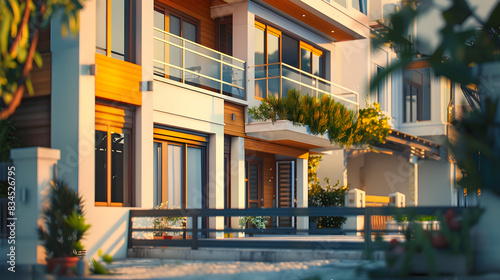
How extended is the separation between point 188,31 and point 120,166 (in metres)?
5.96

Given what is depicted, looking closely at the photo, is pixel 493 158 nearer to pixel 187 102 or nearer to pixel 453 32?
pixel 453 32

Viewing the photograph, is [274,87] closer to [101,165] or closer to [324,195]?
[324,195]

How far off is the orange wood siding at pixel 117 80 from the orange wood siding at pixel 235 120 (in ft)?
13.6

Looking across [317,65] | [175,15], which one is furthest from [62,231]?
[317,65]

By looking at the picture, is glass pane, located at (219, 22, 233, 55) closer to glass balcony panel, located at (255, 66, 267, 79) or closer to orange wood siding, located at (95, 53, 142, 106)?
glass balcony panel, located at (255, 66, 267, 79)

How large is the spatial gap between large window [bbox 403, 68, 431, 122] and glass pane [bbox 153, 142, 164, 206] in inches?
679

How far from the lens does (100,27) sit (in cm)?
1373

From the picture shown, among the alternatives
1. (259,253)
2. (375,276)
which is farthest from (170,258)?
(375,276)

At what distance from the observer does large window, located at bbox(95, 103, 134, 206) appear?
44.2 feet

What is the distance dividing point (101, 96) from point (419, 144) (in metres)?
17.8

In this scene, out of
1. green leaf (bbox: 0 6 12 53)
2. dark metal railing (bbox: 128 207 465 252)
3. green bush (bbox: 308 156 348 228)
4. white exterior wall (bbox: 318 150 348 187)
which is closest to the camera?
green leaf (bbox: 0 6 12 53)

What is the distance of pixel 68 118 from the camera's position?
1274 centimetres

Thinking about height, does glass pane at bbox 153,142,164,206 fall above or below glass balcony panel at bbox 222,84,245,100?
below

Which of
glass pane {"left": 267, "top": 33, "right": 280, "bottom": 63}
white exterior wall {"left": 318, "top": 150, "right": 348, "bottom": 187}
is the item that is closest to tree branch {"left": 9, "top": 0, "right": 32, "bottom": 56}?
glass pane {"left": 267, "top": 33, "right": 280, "bottom": 63}
